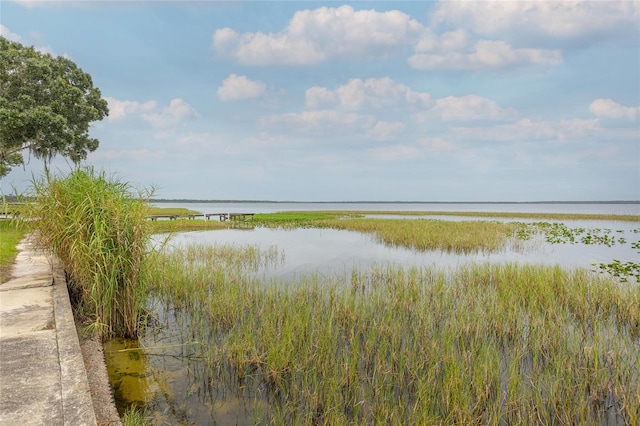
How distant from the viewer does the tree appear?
18.2 m

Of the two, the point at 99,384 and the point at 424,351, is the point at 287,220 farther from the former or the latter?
the point at 99,384

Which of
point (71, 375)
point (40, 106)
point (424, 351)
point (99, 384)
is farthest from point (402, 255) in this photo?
point (40, 106)

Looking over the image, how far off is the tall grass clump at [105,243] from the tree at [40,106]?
15.7 metres

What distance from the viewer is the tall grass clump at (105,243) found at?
19.0 feet

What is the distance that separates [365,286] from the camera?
10.3 m

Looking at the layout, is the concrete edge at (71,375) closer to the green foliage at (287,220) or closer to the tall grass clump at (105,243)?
the tall grass clump at (105,243)

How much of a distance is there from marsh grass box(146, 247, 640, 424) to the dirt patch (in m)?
1.19

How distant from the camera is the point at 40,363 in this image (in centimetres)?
389

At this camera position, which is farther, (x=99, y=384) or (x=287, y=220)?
(x=287, y=220)

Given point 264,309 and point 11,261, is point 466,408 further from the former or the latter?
point 11,261

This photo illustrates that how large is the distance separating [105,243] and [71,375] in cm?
278

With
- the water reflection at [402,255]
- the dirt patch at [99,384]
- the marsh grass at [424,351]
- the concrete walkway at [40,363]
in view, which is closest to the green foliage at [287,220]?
the water reflection at [402,255]

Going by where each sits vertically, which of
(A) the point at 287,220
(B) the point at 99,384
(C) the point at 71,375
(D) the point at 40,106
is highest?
(D) the point at 40,106

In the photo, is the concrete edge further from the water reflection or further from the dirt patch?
the water reflection
